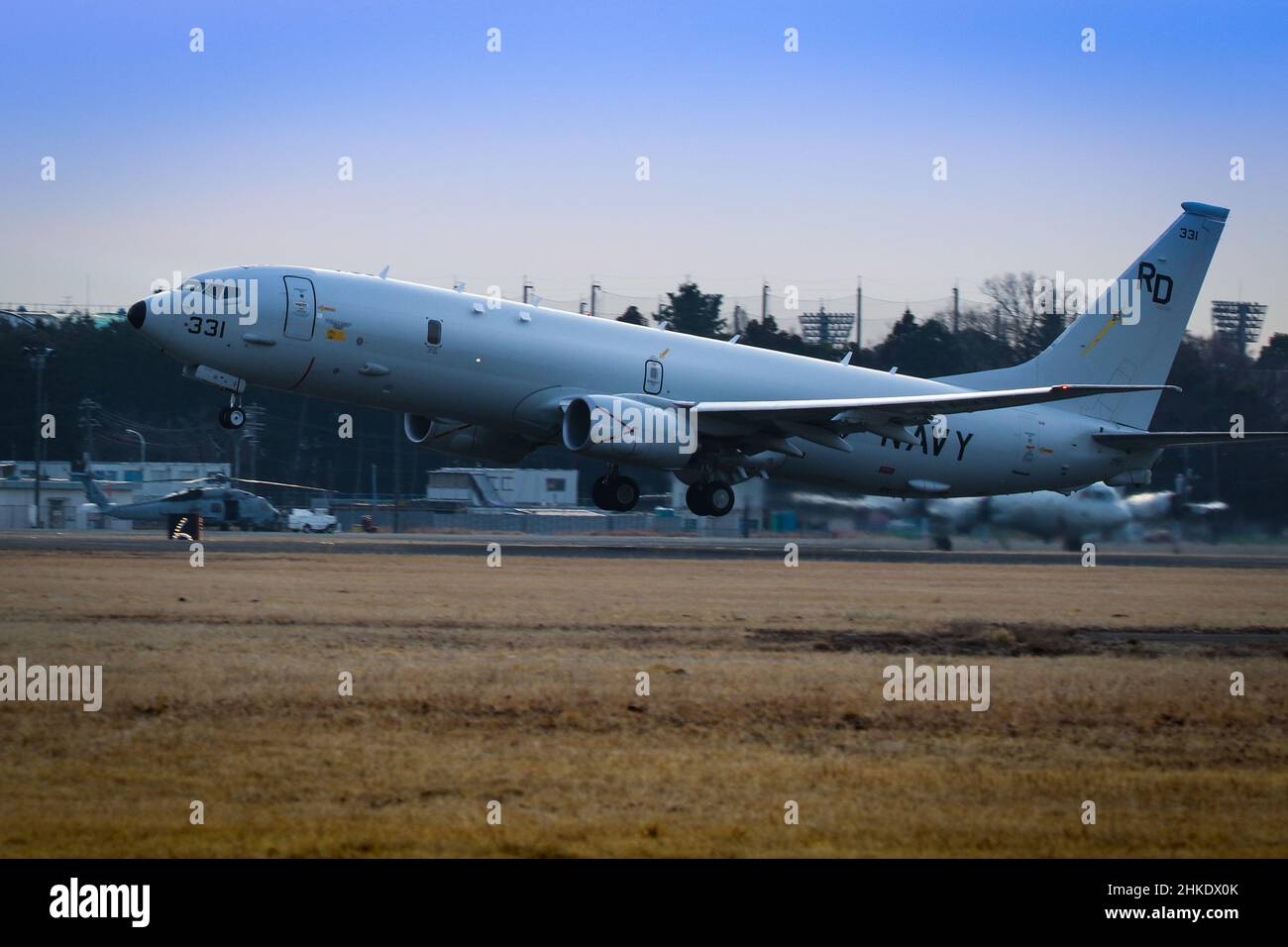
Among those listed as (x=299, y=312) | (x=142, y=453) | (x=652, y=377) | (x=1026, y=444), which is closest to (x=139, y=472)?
(x=142, y=453)

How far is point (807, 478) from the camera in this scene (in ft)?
109

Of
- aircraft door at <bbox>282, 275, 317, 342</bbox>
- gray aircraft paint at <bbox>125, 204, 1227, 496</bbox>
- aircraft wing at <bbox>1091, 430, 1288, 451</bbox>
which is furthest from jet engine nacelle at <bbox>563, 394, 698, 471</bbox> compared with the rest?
aircraft wing at <bbox>1091, 430, 1288, 451</bbox>

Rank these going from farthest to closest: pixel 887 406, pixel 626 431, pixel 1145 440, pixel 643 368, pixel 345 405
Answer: pixel 345 405 < pixel 1145 440 < pixel 643 368 < pixel 887 406 < pixel 626 431

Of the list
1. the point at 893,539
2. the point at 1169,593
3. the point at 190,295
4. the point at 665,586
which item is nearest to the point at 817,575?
the point at 665,586

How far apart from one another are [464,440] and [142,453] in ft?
149

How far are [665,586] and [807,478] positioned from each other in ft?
32.3

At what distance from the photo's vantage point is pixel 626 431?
28.6 m

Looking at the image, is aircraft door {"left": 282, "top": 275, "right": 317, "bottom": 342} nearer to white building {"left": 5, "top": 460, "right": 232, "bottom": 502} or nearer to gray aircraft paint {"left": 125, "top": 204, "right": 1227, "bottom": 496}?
gray aircraft paint {"left": 125, "top": 204, "right": 1227, "bottom": 496}

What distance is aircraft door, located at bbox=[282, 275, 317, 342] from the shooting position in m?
27.3

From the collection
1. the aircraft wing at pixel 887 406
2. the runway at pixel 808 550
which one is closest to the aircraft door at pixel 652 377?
the aircraft wing at pixel 887 406

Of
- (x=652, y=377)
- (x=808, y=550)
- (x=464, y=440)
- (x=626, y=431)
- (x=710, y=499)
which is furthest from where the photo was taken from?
(x=808, y=550)

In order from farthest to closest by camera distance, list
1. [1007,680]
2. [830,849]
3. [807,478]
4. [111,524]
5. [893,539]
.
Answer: [111,524] → [893,539] → [807,478] → [1007,680] → [830,849]

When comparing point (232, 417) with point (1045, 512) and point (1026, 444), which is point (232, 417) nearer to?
point (1026, 444)
